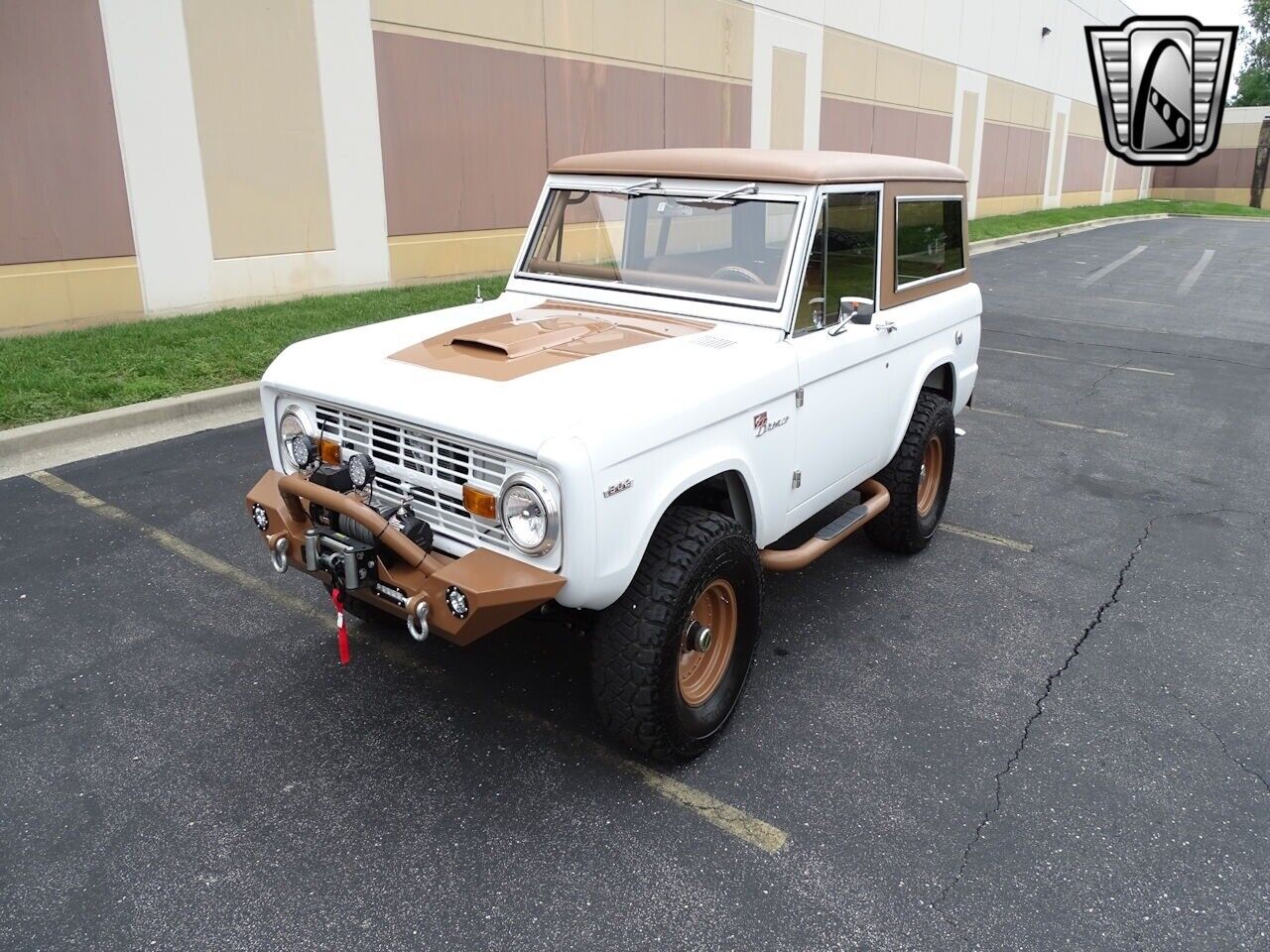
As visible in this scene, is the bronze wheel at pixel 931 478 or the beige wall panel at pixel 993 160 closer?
the bronze wheel at pixel 931 478

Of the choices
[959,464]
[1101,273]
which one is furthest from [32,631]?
[1101,273]

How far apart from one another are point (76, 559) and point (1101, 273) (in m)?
19.5

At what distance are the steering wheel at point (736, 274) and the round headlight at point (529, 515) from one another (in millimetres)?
1703

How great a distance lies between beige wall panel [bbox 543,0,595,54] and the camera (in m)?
14.0

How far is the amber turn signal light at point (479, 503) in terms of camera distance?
3.05m

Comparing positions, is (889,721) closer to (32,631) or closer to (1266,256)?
(32,631)

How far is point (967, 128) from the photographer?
96.6 feet

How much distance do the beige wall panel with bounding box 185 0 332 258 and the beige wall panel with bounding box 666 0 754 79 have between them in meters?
7.35

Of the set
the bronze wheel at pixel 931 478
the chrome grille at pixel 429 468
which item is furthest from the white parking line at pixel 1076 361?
the chrome grille at pixel 429 468

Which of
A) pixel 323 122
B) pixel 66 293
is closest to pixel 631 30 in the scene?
pixel 323 122

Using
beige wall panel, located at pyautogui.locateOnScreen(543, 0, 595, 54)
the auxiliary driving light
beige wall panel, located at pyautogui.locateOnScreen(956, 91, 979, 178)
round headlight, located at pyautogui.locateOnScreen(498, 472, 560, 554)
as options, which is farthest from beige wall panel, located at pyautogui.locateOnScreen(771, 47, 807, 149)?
round headlight, located at pyautogui.locateOnScreen(498, 472, 560, 554)

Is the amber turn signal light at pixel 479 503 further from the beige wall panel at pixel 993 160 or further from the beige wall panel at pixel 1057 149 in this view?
the beige wall panel at pixel 1057 149

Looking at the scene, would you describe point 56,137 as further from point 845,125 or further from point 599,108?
point 845,125

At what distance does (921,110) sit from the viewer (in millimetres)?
26234
